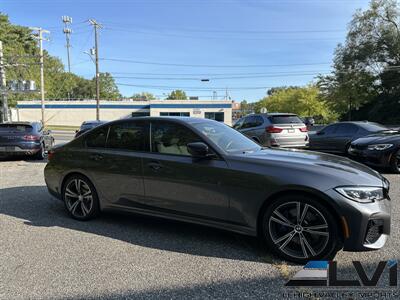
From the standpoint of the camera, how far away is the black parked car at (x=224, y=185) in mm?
3787

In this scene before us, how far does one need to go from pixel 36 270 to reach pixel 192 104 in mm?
55747

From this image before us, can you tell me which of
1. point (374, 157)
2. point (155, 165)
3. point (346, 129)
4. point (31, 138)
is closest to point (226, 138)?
point (155, 165)

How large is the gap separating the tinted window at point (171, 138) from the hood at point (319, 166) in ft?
2.44

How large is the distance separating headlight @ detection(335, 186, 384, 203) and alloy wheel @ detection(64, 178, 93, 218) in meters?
3.48

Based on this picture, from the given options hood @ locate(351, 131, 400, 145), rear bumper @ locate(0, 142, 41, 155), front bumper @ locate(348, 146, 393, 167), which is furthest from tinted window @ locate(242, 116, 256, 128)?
rear bumper @ locate(0, 142, 41, 155)

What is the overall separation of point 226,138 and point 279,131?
7428mm

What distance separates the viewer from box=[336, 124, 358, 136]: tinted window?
12070mm

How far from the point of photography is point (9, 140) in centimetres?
1230

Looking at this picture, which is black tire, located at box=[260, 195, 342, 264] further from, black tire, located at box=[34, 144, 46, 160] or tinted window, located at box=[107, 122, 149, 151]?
black tire, located at box=[34, 144, 46, 160]

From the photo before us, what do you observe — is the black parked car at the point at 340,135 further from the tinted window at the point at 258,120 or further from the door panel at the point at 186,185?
the door panel at the point at 186,185

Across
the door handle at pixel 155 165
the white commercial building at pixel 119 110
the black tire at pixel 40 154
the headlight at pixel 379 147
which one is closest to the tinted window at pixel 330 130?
the headlight at pixel 379 147

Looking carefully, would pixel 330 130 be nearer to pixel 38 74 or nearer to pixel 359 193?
pixel 359 193

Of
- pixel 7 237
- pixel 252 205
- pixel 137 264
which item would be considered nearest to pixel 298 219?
pixel 252 205

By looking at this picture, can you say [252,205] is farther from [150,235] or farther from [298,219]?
[150,235]
